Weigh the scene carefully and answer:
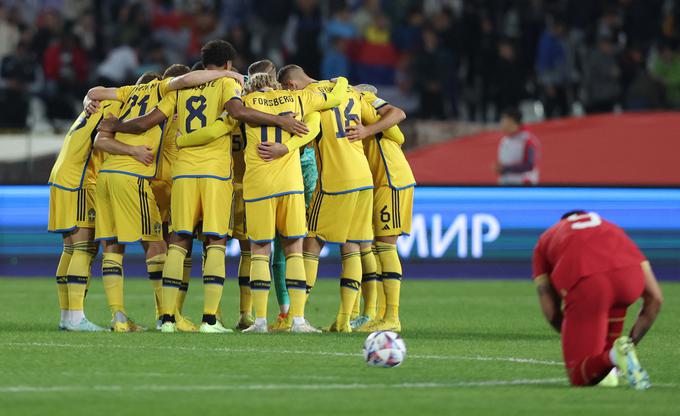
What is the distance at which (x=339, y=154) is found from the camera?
1233 cm

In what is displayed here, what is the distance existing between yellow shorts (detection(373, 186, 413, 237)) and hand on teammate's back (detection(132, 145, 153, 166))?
2038mm

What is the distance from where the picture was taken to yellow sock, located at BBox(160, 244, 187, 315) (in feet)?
38.6

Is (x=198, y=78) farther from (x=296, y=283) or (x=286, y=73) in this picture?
(x=296, y=283)

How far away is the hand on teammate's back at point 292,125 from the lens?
11781 mm

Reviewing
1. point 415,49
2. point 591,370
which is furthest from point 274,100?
point 415,49

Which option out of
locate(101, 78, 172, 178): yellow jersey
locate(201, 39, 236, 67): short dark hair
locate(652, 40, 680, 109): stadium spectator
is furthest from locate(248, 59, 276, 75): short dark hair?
locate(652, 40, 680, 109): stadium spectator

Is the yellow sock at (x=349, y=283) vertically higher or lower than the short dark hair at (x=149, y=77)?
lower

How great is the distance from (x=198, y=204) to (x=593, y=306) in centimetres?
417

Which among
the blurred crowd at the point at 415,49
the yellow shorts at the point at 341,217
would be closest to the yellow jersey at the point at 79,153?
the yellow shorts at the point at 341,217

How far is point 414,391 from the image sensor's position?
27.6ft

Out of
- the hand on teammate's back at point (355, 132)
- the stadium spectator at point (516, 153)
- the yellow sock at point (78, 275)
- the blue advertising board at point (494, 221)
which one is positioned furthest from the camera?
the stadium spectator at point (516, 153)

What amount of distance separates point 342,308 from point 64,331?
223 cm

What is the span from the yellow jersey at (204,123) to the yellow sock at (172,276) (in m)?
0.60

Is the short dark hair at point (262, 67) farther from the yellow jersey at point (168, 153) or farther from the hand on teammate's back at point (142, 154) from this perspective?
the hand on teammate's back at point (142, 154)
